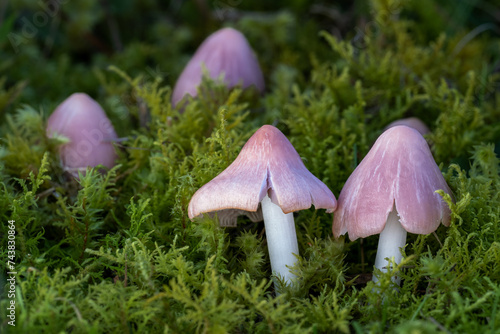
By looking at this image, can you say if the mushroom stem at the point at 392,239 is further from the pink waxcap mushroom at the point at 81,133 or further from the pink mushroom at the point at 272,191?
the pink waxcap mushroom at the point at 81,133

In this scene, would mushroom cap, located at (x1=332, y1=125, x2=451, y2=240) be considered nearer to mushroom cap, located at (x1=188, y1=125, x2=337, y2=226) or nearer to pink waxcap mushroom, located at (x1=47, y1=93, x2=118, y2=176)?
mushroom cap, located at (x1=188, y1=125, x2=337, y2=226)

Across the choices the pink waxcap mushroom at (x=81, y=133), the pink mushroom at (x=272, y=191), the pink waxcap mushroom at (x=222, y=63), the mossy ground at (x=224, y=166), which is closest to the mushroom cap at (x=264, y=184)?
the pink mushroom at (x=272, y=191)

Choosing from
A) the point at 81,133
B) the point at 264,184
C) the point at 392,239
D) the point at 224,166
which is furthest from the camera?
the point at 81,133

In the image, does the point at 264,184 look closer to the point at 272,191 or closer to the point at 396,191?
the point at 272,191

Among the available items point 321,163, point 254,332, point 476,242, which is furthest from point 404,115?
point 254,332

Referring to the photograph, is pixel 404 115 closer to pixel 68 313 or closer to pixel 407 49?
pixel 407 49

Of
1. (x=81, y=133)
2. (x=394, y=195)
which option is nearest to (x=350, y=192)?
(x=394, y=195)

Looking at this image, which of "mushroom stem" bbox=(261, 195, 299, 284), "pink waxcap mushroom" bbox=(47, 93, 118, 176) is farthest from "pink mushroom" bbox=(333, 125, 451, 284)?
"pink waxcap mushroom" bbox=(47, 93, 118, 176)
